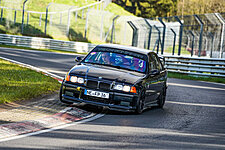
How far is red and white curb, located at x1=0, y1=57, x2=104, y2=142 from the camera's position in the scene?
287 inches

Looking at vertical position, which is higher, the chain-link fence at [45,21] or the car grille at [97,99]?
the chain-link fence at [45,21]

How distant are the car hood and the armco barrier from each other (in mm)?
27999

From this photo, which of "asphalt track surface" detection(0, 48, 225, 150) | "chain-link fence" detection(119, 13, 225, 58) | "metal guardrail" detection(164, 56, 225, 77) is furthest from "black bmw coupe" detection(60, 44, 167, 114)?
"chain-link fence" detection(119, 13, 225, 58)

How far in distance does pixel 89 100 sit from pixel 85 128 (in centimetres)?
180

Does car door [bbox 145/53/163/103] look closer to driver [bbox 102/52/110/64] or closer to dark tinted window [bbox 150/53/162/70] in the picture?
dark tinted window [bbox 150/53/162/70]

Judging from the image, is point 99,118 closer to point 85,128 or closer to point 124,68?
point 85,128

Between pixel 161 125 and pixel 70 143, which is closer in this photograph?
pixel 70 143

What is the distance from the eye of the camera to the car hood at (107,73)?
10049 mm

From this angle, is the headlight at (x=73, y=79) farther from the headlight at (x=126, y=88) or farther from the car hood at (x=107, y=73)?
the headlight at (x=126, y=88)

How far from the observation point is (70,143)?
22.8 ft

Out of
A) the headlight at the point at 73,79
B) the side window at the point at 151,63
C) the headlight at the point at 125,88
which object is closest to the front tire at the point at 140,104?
the headlight at the point at 125,88

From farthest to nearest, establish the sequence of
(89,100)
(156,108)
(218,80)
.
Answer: (218,80) < (156,108) < (89,100)

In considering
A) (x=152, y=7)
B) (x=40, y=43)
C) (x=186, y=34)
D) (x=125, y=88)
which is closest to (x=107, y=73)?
(x=125, y=88)

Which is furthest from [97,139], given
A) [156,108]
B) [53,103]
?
[156,108]
